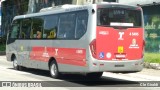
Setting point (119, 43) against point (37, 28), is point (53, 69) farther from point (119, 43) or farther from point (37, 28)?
point (119, 43)

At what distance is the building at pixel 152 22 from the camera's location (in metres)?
27.6

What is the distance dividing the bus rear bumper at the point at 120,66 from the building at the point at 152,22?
1105 cm

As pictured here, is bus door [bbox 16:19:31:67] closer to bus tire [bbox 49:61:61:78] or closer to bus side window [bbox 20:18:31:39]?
bus side window [bbox 20:18:31:39]

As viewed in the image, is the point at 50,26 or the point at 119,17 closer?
the point at 119,17

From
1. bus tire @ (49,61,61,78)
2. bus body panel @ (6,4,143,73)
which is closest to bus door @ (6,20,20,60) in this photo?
bus tire @ (49,61,61,78)

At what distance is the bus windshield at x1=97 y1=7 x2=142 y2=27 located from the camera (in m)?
16.2

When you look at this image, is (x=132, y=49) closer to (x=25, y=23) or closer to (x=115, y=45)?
(x=115, y=45)

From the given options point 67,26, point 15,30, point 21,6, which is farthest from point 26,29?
point 21,6

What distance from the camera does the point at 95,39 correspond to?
52.4ft

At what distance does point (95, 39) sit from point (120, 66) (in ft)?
4.55

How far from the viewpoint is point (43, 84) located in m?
16.2

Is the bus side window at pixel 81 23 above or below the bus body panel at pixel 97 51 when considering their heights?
above

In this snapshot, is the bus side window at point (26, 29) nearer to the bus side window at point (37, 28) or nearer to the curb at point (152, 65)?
the bus side window at point (37, 28)

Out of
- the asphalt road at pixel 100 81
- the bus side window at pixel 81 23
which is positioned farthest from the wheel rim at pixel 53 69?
the bus side window at pixel 81 23
